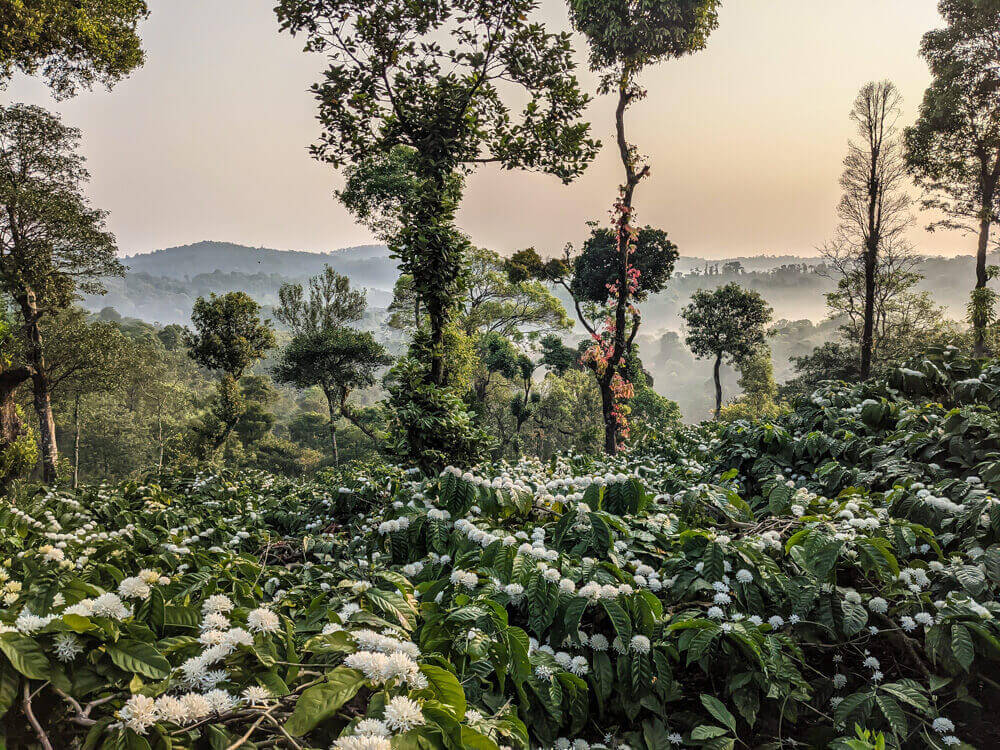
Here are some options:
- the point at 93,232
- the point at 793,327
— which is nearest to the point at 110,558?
the point at 93,232

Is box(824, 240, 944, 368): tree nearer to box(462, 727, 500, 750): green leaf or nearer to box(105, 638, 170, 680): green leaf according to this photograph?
box(462, 727, 500, 750): green leaf

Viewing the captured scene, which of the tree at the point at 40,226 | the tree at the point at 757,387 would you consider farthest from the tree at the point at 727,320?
the tree at the point at 40,226

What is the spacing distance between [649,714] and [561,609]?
1.75 feet

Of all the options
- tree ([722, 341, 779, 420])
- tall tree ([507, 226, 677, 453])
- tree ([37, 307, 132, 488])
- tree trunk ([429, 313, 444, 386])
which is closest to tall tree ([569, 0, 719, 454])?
tall tree ([507, 226, 677, 453])

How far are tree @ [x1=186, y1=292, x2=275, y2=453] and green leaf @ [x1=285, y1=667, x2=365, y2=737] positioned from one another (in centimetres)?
1777

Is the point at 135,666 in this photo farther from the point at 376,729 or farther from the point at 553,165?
the point at 553,165

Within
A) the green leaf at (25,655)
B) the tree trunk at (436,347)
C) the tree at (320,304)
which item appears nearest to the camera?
the green leaf at (25,655)

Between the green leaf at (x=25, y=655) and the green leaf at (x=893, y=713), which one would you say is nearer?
the green leaf at (x=25, y=655)

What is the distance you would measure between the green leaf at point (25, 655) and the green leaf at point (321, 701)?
0.44 meters

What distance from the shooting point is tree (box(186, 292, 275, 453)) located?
16.4 m

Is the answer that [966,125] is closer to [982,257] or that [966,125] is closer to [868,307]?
[982,257]

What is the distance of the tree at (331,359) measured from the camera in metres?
18.6

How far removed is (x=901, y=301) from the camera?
21469mm

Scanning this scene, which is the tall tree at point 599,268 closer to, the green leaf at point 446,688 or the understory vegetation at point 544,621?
the understory vegetation at point 544,621
